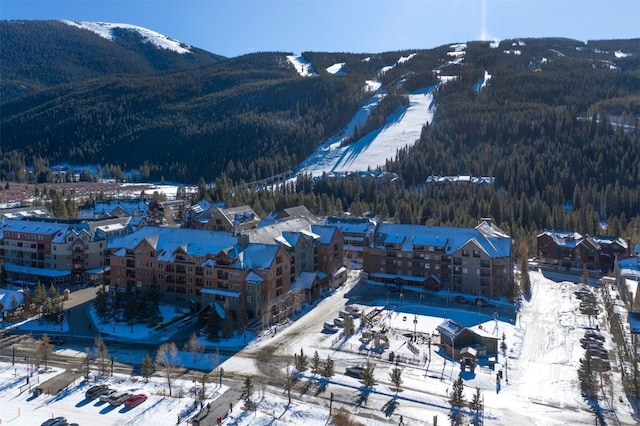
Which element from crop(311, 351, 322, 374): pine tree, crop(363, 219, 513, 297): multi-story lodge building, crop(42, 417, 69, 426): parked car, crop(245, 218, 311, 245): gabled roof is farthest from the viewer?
crop(363, 219, 513, 297): multi-story lodge building

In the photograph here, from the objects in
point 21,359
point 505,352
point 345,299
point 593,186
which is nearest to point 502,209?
point 593,186

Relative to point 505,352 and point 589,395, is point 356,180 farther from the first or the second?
point 589,395

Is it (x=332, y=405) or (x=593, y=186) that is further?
(x=593, y=186)

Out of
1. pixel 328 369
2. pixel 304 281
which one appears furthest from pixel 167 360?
pixel 304 281

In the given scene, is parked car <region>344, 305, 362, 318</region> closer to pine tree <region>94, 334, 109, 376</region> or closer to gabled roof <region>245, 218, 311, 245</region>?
gabled roof <region>245, 218, 311, 245</region>

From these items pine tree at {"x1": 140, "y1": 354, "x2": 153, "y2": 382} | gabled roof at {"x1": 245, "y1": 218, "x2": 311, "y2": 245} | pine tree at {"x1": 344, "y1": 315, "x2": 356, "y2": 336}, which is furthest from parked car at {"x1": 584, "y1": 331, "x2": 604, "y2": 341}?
pine tree at {"x1": 140, "y1": 354, "x2": 153, "y2": 382}

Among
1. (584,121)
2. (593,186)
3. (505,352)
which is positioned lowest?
(505,352)
